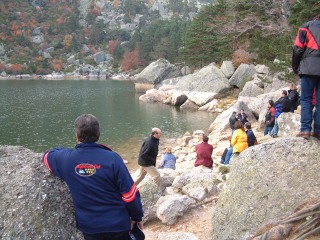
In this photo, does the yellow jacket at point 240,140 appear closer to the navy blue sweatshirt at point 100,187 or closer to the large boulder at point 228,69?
the navy blue sweatshirt at point 100,187

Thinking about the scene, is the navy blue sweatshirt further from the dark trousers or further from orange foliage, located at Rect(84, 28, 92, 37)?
orange foliage, located at Rect(84, 28, 92, 37)

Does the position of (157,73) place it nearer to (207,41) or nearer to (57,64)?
(207,41)

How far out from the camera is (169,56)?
85000 millimetres

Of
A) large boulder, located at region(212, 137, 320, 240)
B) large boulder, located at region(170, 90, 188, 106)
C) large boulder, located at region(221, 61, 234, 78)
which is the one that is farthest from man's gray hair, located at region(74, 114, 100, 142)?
large boulder, located at region(221, 61, 234, 78)

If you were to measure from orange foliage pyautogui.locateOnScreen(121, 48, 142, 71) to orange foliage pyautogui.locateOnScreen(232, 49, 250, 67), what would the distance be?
63193 millimetres

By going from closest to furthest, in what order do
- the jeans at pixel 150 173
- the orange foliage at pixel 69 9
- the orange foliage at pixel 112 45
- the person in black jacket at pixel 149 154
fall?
the person in black jacket at pixel 149 154, the jeans at pixel 150 173, the orange foliage at pixel 112 45, the orange foliage at pixel 69 9

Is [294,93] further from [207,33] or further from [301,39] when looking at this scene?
[207,33]

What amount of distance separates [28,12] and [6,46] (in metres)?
33.3

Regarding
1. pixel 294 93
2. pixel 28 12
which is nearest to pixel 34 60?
pixel 28 12

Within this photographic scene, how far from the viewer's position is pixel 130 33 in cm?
14788

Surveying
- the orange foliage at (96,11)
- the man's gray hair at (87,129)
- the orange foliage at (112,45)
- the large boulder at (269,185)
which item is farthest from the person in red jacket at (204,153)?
the orange foliage at (96,11)

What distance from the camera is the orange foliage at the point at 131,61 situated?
103 metres

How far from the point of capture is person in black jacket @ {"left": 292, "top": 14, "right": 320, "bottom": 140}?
4.70 meters

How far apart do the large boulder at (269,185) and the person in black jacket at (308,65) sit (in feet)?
0.94
